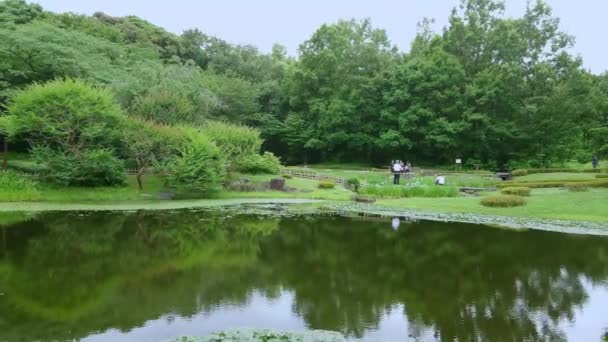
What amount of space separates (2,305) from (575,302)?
13.7 m

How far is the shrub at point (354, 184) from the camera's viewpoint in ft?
127

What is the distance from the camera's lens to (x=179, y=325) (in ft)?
34.9

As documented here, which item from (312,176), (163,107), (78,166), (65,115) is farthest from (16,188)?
(312,176)

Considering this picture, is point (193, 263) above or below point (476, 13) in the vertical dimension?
below

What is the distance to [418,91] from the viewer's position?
55.9m

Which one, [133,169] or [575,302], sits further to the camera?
[133,169]

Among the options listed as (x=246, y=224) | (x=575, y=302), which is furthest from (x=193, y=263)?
(x=575, y=302)

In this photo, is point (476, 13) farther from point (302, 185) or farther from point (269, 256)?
point (269, 256)

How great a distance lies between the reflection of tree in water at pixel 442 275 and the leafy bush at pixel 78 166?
47.9ft

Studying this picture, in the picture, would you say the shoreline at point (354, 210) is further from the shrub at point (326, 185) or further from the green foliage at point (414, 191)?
the shrub at point (326, 185)

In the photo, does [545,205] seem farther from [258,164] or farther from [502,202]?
[258,164]

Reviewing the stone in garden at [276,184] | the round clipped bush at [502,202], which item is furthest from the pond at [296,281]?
the stone in garden at [276,184]

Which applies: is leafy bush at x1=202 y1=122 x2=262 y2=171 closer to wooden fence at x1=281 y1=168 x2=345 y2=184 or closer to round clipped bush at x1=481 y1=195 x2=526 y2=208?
wooden fence at x1=281 y1=168 x2=345 y2=184

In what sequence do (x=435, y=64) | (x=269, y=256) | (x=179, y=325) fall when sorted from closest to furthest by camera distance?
(x=179, y=325), (x=269, y=256), (x=435, y=64)
